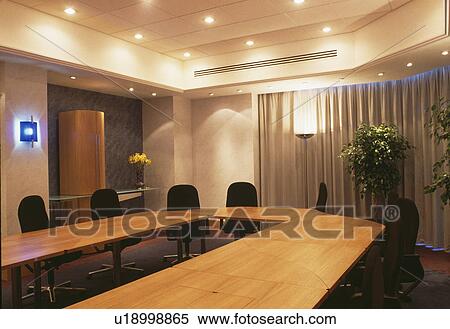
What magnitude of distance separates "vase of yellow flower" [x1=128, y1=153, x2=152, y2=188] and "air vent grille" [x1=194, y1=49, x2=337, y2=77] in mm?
1716

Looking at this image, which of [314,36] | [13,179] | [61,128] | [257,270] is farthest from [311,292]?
[61,128]

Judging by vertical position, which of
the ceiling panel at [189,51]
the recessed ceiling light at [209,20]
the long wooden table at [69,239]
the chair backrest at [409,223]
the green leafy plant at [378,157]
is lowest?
the long wooden table at [69,239]

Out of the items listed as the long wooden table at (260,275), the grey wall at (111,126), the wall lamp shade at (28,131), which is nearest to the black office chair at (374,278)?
the long wooden table at (260,275)

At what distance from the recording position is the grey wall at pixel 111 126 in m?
5.82

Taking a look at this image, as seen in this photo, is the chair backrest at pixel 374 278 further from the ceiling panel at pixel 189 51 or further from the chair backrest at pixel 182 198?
the ceiling panel at pixel 189 51

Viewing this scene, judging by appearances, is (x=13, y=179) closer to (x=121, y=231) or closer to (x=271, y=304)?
Answer: (x=121, y=231)

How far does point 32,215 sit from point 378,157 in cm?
445

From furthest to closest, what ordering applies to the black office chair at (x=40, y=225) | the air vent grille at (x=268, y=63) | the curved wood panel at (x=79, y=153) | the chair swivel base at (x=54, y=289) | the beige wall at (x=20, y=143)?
the curved wood panel at (x=79, y=153) → the air vent grille at (x=268, y=63) → the beige wall at (x=20, y=143) → the chair swivel base at (x=54, y=289) → the black office chair at (x=40, y=225)

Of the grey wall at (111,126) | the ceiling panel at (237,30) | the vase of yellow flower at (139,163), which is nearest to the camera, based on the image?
the ceiling panel at (237,30)

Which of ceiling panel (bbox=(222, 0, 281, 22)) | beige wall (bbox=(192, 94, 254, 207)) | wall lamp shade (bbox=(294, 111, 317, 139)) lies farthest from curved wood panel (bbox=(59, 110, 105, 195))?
wall lamp shade (bbox=(294, 111, 317, 139))

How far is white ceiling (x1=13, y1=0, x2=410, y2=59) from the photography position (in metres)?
4.20

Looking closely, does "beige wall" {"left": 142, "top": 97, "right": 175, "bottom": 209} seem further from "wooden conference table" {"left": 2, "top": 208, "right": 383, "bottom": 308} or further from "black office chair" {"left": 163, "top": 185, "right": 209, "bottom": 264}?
"wooden conference table" {"left": 2, "top": 208, "right": 383, "bottom": 308}

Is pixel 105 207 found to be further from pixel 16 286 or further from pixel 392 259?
pixel 392 259

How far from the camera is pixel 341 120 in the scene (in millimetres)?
6477
